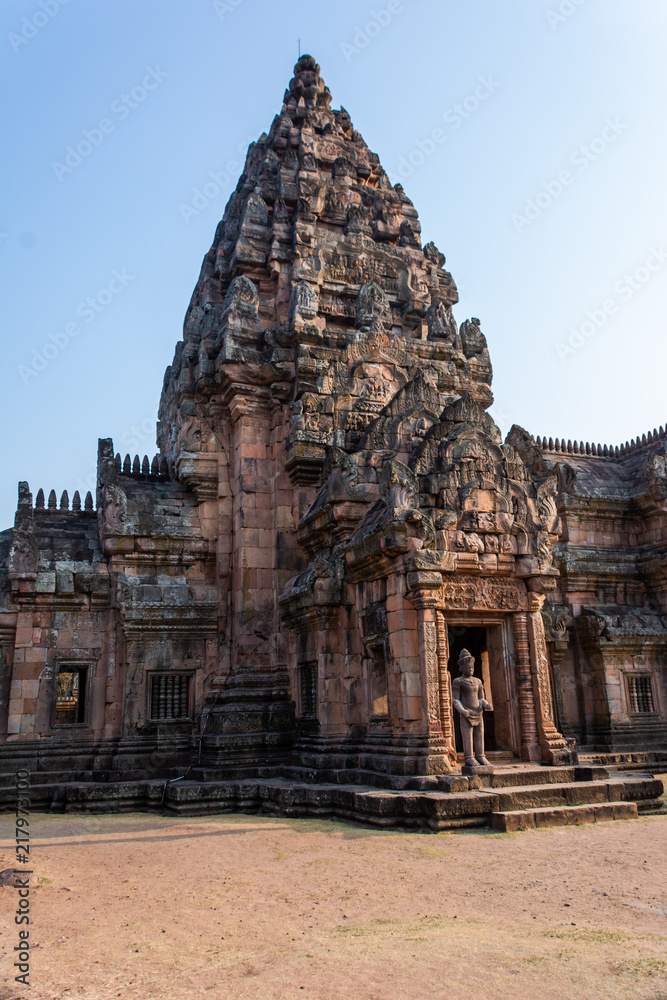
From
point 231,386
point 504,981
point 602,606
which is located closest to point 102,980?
point 504,981

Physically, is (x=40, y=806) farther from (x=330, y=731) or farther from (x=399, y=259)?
(x=399, y=259)

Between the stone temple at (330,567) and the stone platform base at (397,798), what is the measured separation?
0.04 m

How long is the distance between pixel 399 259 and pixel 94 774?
13.0 metres

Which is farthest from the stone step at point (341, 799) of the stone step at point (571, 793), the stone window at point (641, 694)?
the stone window at point (641, 694)

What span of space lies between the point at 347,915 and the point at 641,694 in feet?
44.1

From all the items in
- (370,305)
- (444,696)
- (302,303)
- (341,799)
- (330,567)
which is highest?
(370,305)

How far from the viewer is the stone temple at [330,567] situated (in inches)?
462

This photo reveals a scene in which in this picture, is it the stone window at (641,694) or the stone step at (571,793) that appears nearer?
the stone step at (571,793)

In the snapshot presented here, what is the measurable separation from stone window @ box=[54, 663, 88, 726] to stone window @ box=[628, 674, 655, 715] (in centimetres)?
1174

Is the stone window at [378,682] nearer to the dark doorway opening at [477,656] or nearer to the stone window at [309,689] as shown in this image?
the dark doorway opening at [477,656]

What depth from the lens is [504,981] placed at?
4781 mm

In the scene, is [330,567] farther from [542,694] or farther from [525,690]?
[542,694]

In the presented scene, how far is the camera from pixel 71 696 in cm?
1547

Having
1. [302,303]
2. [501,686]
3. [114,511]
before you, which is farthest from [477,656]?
[302,303]
